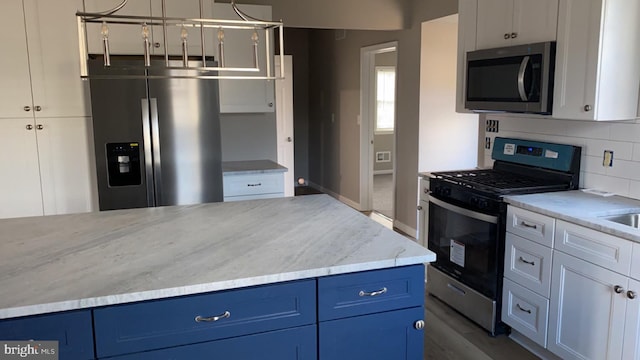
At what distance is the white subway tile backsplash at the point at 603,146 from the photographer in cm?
279

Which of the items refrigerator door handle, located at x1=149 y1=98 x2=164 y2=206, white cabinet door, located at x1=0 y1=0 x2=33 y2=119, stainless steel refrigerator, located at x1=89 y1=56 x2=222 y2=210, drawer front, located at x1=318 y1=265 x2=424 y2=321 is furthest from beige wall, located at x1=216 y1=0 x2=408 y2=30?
drawer front, located at x1=318 y1=265 x2=424 y2=321

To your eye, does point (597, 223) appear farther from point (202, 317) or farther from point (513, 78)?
point (202, 317)

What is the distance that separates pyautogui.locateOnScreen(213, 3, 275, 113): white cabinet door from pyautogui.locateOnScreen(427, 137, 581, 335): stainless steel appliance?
1.57 m

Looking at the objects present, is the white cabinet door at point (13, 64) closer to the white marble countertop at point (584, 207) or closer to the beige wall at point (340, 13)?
the beige wall at point (340, 13)

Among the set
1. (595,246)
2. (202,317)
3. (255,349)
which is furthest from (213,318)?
(595,246)

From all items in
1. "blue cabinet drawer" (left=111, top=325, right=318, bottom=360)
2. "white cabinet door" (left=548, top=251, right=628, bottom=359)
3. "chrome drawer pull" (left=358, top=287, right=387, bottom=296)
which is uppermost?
"chrome drawer pull" (left=358, top=287, right=387, bottom=296)

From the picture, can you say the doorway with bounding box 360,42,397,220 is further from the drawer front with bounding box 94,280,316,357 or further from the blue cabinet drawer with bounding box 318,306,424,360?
the drawer front with bounding box 94,280,316,357

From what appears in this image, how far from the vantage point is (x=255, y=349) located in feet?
5.56

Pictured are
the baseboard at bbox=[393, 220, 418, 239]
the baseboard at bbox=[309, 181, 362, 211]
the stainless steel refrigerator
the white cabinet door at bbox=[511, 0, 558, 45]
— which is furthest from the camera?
the baseboard at bbox=[309, 181, 362, 211]

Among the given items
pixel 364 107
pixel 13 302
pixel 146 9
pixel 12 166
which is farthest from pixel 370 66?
pixel 13 302

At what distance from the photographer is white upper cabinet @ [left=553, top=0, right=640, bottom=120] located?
2.62 meters

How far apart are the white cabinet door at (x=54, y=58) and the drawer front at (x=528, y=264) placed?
2952 millimetres

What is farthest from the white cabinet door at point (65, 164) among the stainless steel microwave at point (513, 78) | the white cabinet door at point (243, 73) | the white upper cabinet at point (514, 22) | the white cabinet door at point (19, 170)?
the white upper cabinet at point (514, 22)

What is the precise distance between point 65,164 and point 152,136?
70 centimetres
